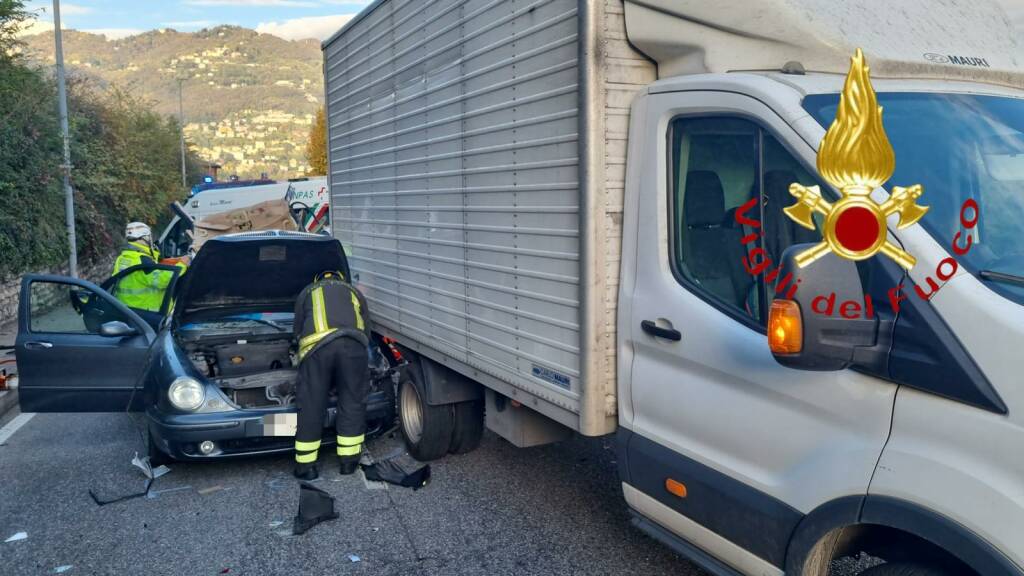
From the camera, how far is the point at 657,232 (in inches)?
140

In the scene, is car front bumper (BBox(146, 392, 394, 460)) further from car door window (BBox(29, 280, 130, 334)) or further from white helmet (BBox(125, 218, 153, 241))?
white helmet (BBox(125, 218, 153, 241))

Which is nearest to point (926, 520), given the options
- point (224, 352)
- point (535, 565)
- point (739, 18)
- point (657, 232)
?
point (657, 232)

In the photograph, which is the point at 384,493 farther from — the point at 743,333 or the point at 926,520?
the point at 926,520

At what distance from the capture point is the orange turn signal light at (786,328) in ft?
8.32

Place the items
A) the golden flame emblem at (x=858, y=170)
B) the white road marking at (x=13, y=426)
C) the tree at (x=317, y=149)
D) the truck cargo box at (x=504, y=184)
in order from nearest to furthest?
the golden flame emblem at (x=858, y=170) → the truck cargo box at (x=504, y=184) → the white road marking at (x=13, y=426) → the tree at (x=317, y=149)

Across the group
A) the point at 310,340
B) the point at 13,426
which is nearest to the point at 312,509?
the point at 310,340

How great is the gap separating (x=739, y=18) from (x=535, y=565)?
291 centimetres

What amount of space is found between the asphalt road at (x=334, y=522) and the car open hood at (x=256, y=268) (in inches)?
55.3

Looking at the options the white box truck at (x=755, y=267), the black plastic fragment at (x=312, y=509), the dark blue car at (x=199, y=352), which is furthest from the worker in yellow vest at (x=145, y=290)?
the white box truck at (x=755, y=267)

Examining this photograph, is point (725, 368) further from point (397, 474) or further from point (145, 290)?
point (145, 290)

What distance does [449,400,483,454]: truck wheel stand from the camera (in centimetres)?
620

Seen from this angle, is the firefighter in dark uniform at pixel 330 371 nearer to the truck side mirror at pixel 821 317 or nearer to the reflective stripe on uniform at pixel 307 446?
the reflective stripe on uniform at pixel 307 446

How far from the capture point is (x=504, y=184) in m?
4.54

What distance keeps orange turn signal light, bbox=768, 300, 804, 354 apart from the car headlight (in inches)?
177
